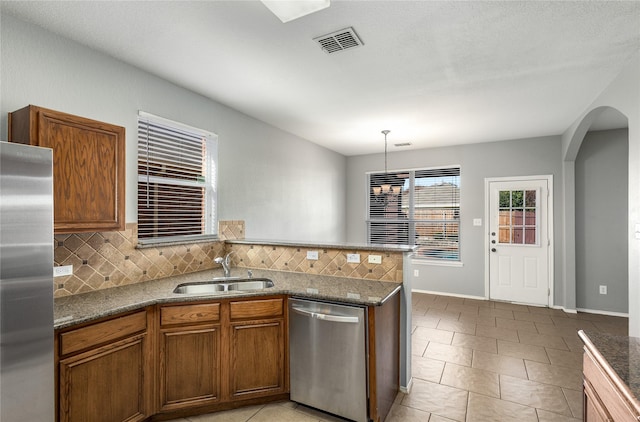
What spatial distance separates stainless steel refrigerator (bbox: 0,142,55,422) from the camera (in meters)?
1.39

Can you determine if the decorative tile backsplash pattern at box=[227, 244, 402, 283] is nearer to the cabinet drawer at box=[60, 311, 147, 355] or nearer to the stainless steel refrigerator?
the cabinet drawer at box=[60, 311, 147, 355]

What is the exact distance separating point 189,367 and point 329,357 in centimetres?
99

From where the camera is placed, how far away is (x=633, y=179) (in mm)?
2484

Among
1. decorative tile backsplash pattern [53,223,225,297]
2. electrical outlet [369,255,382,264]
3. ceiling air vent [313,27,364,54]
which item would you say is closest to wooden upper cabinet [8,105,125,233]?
decorative tile backsplash pattern [53,223,225,297]

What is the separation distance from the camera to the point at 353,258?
2869mm

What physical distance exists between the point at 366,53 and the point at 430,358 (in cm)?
292

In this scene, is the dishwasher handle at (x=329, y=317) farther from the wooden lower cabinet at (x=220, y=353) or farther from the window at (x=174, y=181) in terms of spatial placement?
the window at (x=174, y=181)

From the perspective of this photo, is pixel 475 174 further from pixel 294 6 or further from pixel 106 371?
pixel 106 371

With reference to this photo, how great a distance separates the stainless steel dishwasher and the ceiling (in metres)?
1.89

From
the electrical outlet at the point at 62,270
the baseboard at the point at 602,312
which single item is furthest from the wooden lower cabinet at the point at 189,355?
the baseboard at the point at 602,312

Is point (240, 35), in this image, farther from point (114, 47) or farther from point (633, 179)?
point (633, 179)

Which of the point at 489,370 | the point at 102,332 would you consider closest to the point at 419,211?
the point at 489,370

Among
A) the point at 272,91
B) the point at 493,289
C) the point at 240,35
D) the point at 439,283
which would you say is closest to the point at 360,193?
the point at 439,283

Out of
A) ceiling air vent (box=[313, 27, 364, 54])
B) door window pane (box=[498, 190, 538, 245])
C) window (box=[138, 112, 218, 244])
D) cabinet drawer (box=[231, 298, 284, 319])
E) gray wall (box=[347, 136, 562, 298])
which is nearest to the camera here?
ceiling air vent (box=[313, 27, 364, 54])
